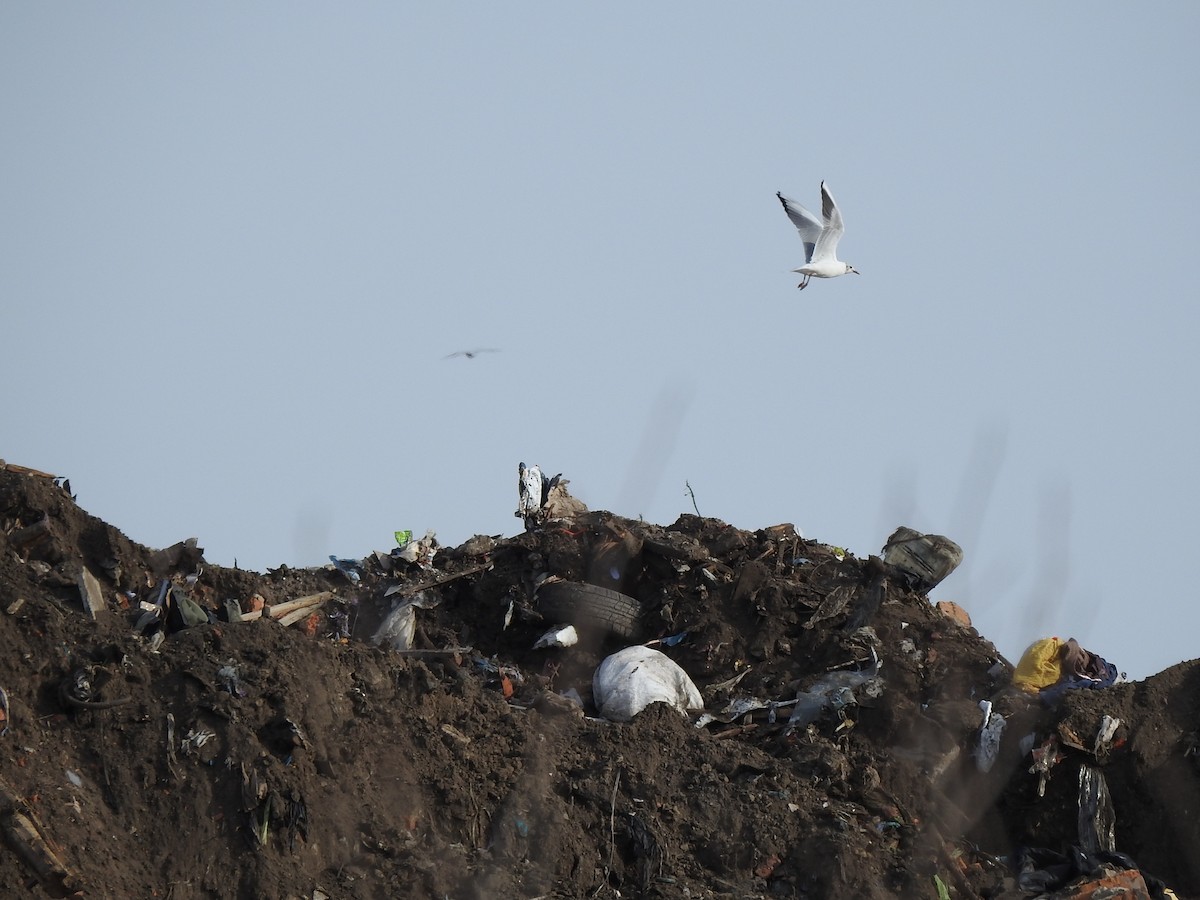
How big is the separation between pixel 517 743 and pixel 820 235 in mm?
6949

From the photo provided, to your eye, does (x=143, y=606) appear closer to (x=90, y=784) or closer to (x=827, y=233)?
(x=90, y=784)

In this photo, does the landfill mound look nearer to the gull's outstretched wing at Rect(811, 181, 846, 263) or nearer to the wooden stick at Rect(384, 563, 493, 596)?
the wooden stick at Rect(384, 563, 493, 596)

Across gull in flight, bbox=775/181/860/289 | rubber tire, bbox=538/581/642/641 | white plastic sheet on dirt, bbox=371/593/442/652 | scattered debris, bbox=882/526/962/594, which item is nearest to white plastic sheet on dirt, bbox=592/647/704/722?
rubber tire, bbox=538/581/642/641

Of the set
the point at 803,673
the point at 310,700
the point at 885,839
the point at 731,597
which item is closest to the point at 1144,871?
the point at 885,839

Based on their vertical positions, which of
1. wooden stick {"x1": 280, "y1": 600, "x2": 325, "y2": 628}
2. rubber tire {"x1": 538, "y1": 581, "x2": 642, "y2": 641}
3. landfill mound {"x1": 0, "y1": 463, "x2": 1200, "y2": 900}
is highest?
rubber tire {"x1": 538, "y1": 581, "x2": 642, "y2": 641}

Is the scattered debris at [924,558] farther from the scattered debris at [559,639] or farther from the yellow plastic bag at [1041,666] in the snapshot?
the scattered debris at [559,639]

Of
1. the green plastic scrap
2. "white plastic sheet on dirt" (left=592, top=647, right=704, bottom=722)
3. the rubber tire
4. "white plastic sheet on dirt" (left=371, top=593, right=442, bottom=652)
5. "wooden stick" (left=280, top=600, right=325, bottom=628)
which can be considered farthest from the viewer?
the rubber tire

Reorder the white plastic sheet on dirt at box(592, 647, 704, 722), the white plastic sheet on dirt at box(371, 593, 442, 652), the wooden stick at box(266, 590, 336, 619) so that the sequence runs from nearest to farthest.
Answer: the white plastic sheet on dirt at box(592, 647, 704, 722) → the wooden stick at box(266, 590, 336, 619) → the white plastic sheet on dirt at box(371, 593, 442, 652)

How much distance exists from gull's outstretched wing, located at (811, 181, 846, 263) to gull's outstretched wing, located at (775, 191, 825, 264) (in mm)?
47

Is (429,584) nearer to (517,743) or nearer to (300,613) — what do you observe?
(300,613)

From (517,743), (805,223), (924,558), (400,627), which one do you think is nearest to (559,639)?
(400,627)

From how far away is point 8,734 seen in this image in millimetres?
7402

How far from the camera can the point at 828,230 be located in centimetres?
1345

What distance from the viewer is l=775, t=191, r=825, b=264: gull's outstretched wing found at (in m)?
13.4
